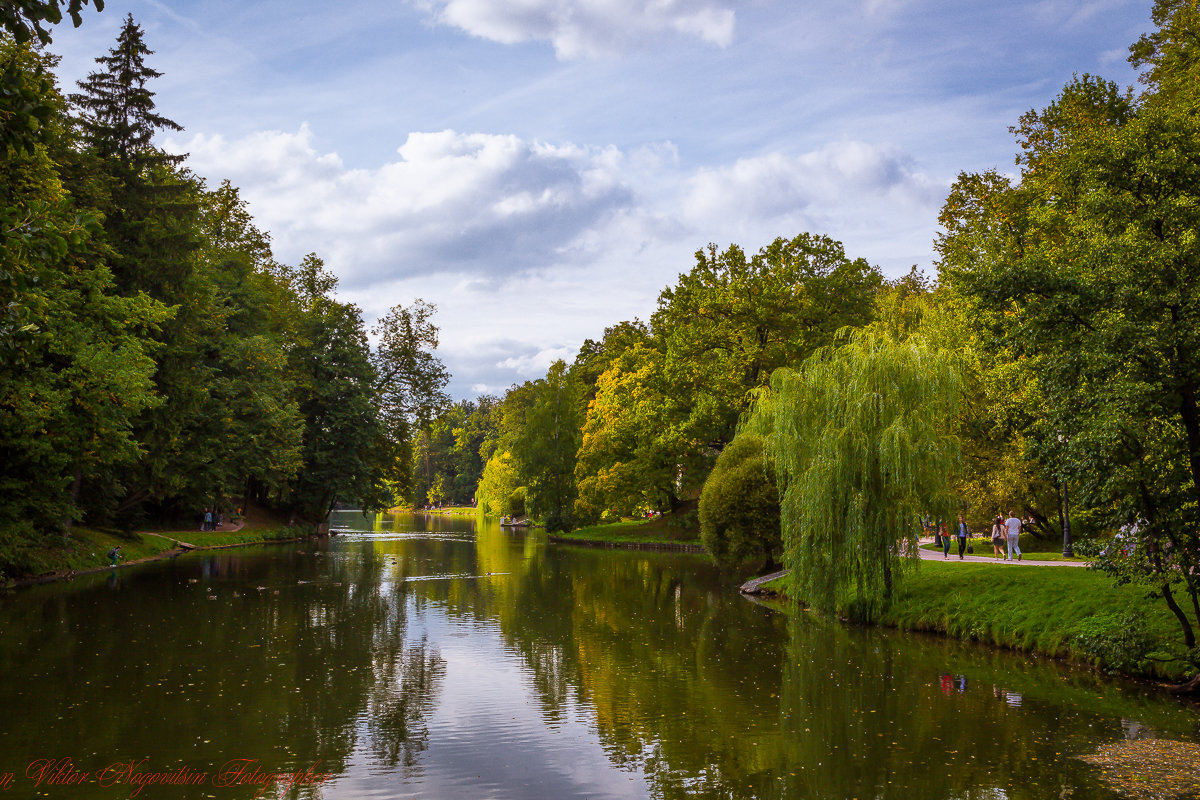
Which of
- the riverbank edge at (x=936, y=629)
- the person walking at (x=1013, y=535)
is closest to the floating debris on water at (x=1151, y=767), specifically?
the riverbank edge at (x=936, y=629)

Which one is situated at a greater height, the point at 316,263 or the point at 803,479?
the point at 316,263

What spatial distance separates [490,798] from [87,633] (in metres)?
14.3

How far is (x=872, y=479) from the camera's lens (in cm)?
2214

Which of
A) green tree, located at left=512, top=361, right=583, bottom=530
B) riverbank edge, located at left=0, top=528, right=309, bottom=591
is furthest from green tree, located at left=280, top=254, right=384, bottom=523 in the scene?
green tree, located at left=512, top=361, right=583, bottom=530

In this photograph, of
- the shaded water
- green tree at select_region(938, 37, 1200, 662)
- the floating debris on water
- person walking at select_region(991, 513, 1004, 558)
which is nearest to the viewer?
the floating debris on water

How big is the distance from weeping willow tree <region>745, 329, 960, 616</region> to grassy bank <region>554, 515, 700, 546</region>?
89.9ft

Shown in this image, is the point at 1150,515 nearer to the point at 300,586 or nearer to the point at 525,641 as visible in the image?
the point at 525,641

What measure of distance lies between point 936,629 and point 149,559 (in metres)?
34.1

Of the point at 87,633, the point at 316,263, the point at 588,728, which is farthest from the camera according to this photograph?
the point at 316,263

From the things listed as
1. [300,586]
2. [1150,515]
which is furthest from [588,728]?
[300,586]

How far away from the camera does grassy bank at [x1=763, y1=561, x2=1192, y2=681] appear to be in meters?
16.1

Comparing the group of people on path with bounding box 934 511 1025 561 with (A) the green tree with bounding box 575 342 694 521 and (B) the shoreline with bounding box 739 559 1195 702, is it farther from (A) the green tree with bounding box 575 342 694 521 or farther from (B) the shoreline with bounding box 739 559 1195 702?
(A) the green tree with bounding box 575 342 694 521

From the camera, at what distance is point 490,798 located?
9.62m

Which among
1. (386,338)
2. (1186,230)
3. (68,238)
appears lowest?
(68,238)
